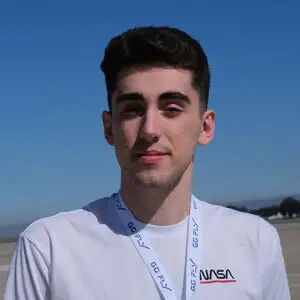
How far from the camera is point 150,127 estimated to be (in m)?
2.69

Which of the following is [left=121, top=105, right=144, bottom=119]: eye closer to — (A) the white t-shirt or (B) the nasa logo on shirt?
(A) the white t-shirt

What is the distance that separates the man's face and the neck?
95 millimetres

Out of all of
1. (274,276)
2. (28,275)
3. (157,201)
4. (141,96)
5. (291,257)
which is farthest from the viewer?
(291,257)

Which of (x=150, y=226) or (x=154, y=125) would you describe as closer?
(x=154, y=125)

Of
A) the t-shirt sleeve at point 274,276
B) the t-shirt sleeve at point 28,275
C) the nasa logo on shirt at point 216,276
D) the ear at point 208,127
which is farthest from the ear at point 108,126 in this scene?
the t-shirt sleeve at point 274,276

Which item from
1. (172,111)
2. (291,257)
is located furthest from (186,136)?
(291,257)

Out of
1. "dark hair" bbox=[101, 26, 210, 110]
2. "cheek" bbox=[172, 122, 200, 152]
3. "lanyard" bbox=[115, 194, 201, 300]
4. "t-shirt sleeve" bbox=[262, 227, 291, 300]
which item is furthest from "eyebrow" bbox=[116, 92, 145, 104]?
"t-shirt sleeve" bbox=[262, 227, 291, 300]

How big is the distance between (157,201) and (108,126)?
0.47 meters

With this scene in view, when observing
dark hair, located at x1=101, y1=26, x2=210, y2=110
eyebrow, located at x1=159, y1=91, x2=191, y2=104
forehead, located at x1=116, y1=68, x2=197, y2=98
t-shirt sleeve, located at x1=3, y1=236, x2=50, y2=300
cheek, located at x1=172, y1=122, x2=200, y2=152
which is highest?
dark hair, located at x1=101, y1=26, x2=210, y2=110

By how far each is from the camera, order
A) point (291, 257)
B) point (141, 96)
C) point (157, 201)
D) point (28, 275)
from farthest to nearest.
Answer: point (291, 257) < point (157, 201) < point (141, 96) < point (28, 275)

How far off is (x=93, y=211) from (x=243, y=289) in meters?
0.87

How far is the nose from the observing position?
8.84 ft

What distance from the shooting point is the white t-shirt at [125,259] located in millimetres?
2686

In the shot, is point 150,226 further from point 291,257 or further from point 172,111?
point 291,257
